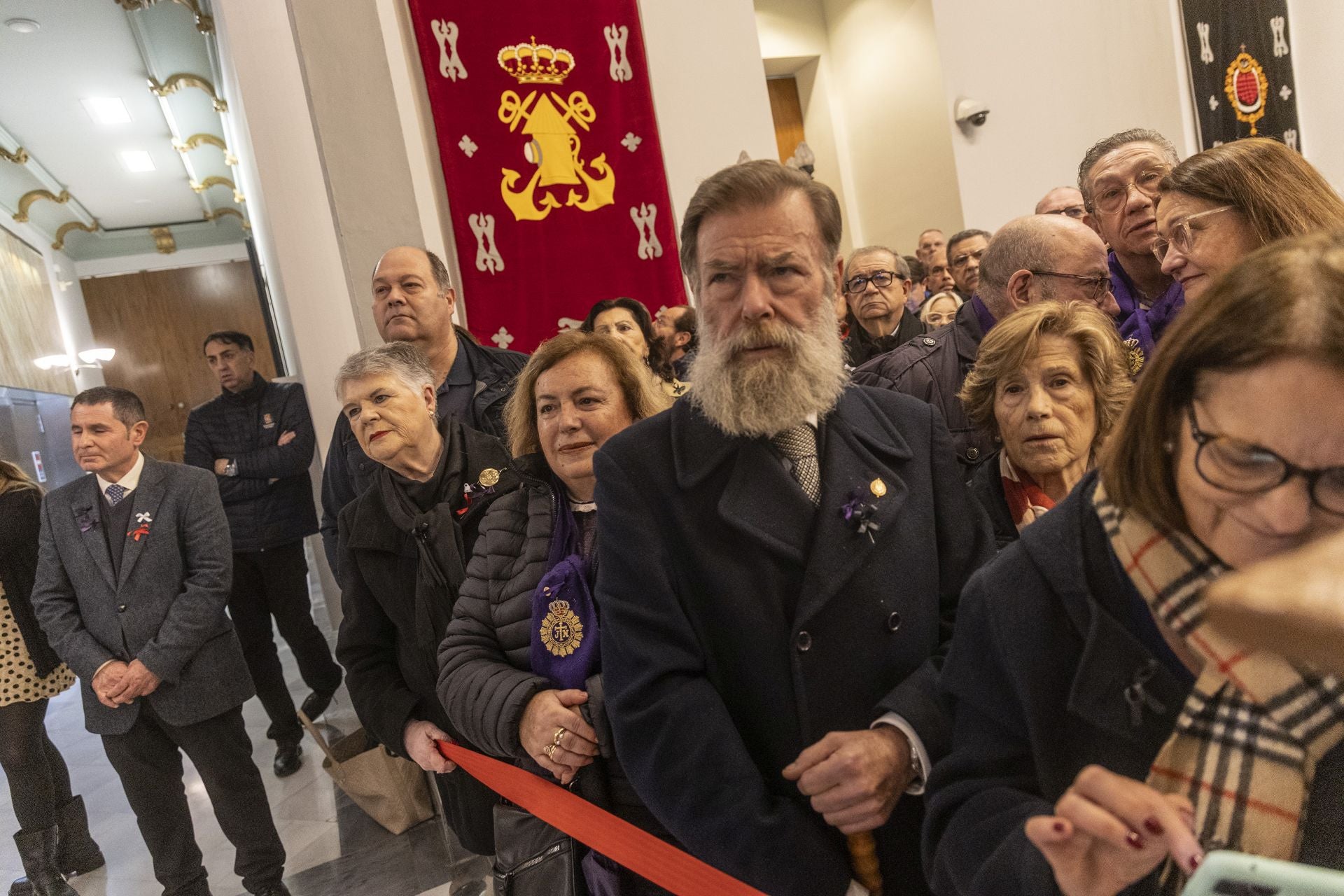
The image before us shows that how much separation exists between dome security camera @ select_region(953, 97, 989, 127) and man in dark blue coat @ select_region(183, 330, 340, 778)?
537cm

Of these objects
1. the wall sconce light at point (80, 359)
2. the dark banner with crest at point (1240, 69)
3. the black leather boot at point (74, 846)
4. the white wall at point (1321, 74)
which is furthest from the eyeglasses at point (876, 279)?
the wall sconce light at point (80, 359)

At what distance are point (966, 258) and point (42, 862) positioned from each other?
5.12 metres

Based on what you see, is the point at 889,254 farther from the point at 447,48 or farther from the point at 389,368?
the point at 447,48

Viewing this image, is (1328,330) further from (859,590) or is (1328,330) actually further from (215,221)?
(215,221)

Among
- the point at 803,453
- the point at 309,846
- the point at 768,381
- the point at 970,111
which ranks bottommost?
the point at 309,846

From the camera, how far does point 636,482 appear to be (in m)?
1.44

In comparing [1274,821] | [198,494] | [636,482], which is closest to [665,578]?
[636,482]

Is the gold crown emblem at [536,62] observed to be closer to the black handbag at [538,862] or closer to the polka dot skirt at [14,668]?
the polka dot skirt at [14,668]

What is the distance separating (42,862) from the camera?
144 inches

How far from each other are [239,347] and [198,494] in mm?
1698

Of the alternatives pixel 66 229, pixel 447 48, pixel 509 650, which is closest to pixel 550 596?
pixel 509 650

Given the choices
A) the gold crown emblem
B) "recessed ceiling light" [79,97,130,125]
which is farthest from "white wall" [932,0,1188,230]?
"recessed ceiling light" [79,97,130,125]

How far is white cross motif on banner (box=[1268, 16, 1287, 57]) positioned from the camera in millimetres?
8422

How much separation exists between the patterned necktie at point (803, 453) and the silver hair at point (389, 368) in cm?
160
